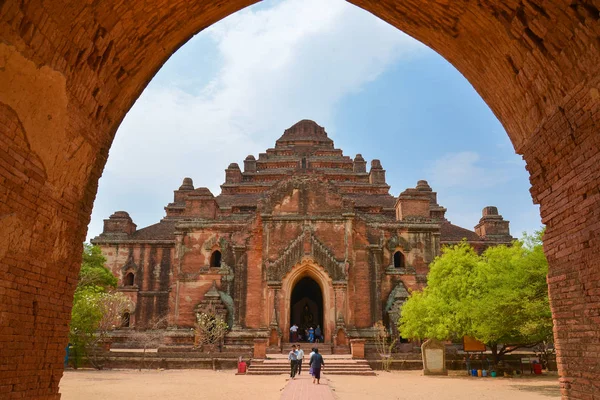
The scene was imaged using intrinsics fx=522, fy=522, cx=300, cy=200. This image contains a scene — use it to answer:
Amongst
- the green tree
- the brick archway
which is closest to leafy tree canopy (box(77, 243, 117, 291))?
the green tree

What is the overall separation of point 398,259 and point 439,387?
14.5m

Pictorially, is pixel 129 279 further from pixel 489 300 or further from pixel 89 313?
pixel 489 300

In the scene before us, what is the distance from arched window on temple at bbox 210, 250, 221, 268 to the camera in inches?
1240

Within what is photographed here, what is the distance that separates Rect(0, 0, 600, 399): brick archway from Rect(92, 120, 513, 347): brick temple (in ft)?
69.0

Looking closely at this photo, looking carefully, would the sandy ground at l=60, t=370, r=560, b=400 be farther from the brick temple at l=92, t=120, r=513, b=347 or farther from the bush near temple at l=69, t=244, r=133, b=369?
the brick temple at l=92, t=120, r=513, b=347

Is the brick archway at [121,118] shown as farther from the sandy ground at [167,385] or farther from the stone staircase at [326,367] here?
the stone staircase at [326,367]

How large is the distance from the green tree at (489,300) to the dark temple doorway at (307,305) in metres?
9.27

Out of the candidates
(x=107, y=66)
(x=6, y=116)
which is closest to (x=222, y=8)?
(x=107, y=66)

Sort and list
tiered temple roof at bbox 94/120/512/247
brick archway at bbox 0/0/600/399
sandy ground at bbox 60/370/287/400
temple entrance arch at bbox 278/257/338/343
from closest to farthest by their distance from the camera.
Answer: brick archway at bbox 0/0/600/399, sandy ground at bbox 60/370/287/400, temple entrance arch at bbox 278/257/338/343, tiered temple roof at bbox 94/120/512/247

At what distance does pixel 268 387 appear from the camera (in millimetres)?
17109

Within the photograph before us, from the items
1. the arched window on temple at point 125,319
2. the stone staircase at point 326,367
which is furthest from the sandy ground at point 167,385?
the arched window on temple at point 125,319

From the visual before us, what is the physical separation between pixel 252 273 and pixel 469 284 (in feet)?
40.1

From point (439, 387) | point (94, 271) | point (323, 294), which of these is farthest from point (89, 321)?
point (439, 387)

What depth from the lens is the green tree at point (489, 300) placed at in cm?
1764
